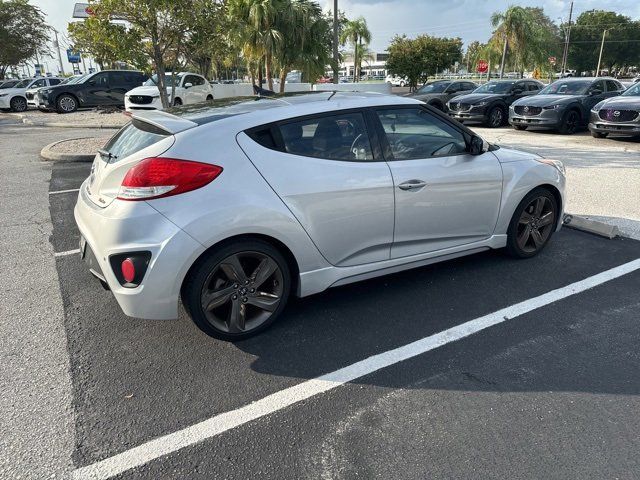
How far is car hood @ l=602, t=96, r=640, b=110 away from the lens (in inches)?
452

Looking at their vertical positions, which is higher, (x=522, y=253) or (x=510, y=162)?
(x=510, y=162)

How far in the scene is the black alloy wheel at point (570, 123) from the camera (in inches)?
533

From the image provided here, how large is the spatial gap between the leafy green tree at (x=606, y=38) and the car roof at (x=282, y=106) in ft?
285

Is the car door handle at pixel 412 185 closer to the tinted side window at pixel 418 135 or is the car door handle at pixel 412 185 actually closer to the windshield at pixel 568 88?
the tinted side window at pixel 418 135

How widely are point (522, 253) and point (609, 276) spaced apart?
2.41 feet

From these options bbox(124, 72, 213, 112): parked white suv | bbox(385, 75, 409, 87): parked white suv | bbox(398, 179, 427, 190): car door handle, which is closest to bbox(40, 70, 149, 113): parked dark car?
bbox(124, 72, 213, 112): parked white suv

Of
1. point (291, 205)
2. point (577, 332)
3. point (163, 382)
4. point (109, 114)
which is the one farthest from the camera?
point (109, 114)

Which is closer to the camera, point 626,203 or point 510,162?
point 510,162

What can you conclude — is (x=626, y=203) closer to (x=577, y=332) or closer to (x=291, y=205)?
(x=577, y=332)

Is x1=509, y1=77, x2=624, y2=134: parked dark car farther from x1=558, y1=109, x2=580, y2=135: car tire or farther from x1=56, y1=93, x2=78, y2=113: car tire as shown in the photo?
x1=56, y1=93, x2=78, y2=113: car tire

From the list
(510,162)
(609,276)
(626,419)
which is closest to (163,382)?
(626,419)

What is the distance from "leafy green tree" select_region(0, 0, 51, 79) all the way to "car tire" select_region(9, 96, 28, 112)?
20.6 m

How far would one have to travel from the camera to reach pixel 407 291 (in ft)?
13.1

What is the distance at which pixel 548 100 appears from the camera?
45.9 ft
